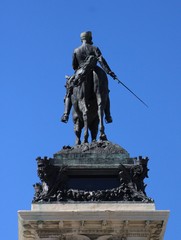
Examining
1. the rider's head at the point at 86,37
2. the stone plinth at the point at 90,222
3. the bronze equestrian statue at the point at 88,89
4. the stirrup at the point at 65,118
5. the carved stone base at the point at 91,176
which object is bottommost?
the stone plinth at the point at 90,222

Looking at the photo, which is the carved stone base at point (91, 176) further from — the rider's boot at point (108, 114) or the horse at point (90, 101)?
the rider's boot at point (108, 114)

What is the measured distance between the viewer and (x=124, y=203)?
75.6ft

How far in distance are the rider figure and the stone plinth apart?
469 centimetres

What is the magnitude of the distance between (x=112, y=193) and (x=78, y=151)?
2032mm

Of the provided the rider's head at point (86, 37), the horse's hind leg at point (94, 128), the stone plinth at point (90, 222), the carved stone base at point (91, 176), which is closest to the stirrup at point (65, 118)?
the horse's hind leg at point (94, 128)

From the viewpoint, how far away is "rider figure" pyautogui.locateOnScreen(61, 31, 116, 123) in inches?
1049

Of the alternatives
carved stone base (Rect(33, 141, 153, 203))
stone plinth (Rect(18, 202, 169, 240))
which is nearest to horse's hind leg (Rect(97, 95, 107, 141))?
carved stone base (Rect(33, 141, 153, 203))

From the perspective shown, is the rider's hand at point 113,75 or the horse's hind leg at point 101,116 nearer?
the horse's hind leg at point 101,116

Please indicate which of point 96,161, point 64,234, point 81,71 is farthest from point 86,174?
point 81,71

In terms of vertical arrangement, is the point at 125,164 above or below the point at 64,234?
above

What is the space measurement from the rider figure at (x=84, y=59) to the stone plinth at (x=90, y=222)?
4.69 meters

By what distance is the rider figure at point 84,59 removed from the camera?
26650mm

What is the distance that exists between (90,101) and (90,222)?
18.0ft

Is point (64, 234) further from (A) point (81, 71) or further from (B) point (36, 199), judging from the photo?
(A) point (81, 71)
